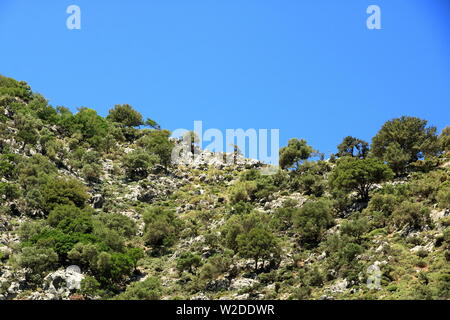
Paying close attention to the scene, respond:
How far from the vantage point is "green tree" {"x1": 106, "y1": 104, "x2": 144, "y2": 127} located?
138625mm

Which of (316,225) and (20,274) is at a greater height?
(316,225)

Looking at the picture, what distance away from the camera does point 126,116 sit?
460ft

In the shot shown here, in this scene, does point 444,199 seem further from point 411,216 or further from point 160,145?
point 160,145

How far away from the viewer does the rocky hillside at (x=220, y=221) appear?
51.4 metres

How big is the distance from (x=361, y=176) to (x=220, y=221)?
22.1 m

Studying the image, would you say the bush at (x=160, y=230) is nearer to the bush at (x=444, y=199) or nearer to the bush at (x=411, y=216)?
the bush at (x=411, y=216)

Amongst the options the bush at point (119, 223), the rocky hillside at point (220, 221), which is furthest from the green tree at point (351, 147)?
the bush at point (119, 223)

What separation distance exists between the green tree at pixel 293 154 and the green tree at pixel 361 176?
2636 centimetres

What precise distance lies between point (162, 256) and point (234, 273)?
1407 cm

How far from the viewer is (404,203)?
57844mm

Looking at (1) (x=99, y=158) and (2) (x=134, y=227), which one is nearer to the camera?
(2) (x=134, y=227)

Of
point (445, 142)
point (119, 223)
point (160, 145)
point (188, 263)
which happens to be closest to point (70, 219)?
point (119, 223)
